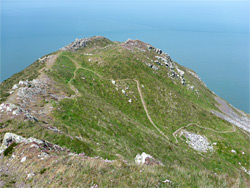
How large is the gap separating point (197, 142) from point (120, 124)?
94.3ft

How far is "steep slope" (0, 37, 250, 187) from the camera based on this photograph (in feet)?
37.6

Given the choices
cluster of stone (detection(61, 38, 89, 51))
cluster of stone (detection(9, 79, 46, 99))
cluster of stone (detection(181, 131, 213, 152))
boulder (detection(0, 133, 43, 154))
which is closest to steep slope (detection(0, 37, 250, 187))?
cluster of stone (detection(9, 79, 46, 99))

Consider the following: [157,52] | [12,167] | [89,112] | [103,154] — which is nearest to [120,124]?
[89,112]

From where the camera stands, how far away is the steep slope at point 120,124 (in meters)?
11.4

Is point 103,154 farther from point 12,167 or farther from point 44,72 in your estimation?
point 44,72

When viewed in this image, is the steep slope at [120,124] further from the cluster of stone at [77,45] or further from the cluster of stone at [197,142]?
the cluster of stone at [77,45]

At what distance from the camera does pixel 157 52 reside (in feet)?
301

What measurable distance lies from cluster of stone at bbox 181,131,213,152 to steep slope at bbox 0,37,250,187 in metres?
0.38

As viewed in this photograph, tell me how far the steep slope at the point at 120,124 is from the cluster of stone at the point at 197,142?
1.25 ft

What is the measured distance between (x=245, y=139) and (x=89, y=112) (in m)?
61.3

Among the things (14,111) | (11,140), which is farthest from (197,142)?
(14,111)

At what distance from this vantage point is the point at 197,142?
46094 millimetres

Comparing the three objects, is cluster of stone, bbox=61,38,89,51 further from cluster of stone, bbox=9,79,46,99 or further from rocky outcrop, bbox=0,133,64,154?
rocky outcrop, bbox=0,133,64,154

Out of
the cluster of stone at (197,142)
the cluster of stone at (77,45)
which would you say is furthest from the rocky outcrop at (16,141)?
the cluster of stone at (77,45)
